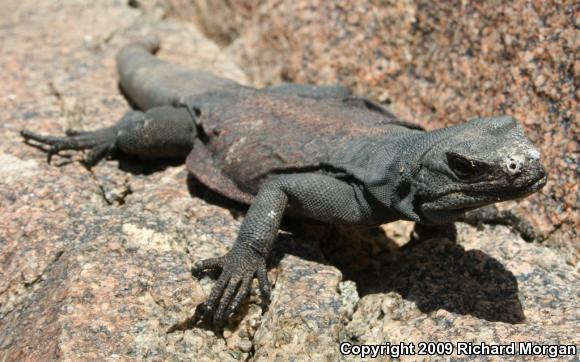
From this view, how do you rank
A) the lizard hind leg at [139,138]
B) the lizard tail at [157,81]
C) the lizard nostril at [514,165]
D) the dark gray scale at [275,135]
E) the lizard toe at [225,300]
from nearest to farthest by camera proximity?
1. the lizard nostril at [514,165]
2. the lizard toe at [225,300]
3. the dark gray scale at [275,135]
4. the lizard hind leg at [139,138]
5. the lizard tail at [157,81]

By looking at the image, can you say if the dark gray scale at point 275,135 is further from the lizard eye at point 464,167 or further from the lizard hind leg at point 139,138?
the lizard eye at point 464,167

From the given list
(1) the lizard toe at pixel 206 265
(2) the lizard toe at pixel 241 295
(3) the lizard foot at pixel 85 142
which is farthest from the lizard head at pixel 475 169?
(3) the lizard foot at pixel 85 142

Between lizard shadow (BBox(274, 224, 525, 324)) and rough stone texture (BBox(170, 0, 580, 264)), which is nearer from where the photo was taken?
lizard shadow (BBox(274, 224, 525, 324))

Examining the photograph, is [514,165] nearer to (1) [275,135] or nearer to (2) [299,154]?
(2) [299,154]

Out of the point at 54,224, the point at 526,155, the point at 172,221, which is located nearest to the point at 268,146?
the point at 172,221

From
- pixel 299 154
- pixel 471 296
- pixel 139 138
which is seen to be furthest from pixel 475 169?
pixel 139 138

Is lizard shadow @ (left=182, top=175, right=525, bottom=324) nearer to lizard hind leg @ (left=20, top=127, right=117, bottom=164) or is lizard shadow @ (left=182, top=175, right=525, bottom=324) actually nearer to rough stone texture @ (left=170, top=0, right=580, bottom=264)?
rough stone texture @ (left=170, top=0, right=580, bottom=264)

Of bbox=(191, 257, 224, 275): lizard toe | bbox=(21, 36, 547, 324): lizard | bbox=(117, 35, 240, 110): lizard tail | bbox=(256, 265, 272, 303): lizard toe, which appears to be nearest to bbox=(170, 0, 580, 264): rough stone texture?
bbox=(21, 36, 547, 324): lizard
